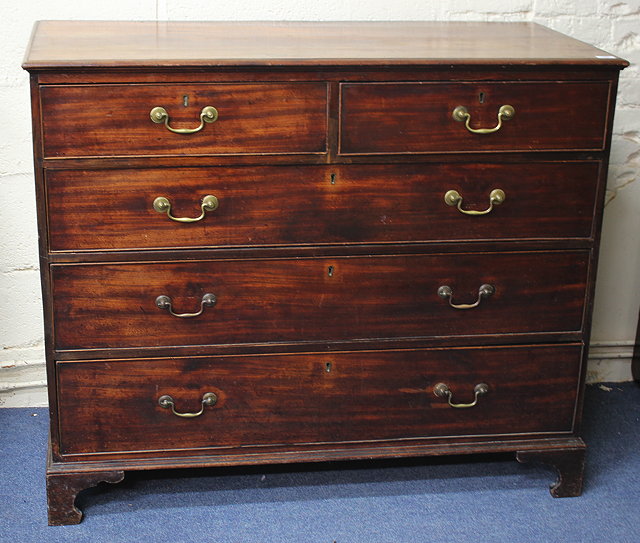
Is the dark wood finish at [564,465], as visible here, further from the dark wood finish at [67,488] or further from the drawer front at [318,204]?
the dark wood finish at [67,488]

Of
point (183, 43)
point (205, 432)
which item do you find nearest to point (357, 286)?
point (205, 432)

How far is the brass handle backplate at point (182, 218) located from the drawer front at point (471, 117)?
0.32 meters

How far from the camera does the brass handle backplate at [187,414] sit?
8.35 ft

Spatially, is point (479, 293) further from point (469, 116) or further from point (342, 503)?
point (342, 503)

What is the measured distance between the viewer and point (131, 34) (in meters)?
2.61

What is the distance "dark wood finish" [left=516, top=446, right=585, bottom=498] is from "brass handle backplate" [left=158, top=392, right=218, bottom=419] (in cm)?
80

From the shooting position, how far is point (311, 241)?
8.09 ft

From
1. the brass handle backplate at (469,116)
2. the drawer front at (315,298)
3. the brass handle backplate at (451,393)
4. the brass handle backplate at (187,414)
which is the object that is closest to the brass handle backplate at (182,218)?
the drawer front at (315,298)

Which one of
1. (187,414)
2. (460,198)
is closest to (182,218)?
(187,414)

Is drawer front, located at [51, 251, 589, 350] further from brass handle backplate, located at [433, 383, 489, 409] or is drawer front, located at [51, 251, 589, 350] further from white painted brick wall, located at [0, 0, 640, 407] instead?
white painted brick wall, located at [0, 0, 640, 407]

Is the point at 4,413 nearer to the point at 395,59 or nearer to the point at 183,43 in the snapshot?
the point at 183,43

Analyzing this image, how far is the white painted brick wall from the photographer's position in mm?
2889

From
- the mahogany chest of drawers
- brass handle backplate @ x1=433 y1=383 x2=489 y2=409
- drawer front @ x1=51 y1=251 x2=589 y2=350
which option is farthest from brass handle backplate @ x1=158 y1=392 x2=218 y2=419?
brass handle backplate @ x1=433 y1=383 x2=489 y2=409

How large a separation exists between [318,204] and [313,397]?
50 centimetres
